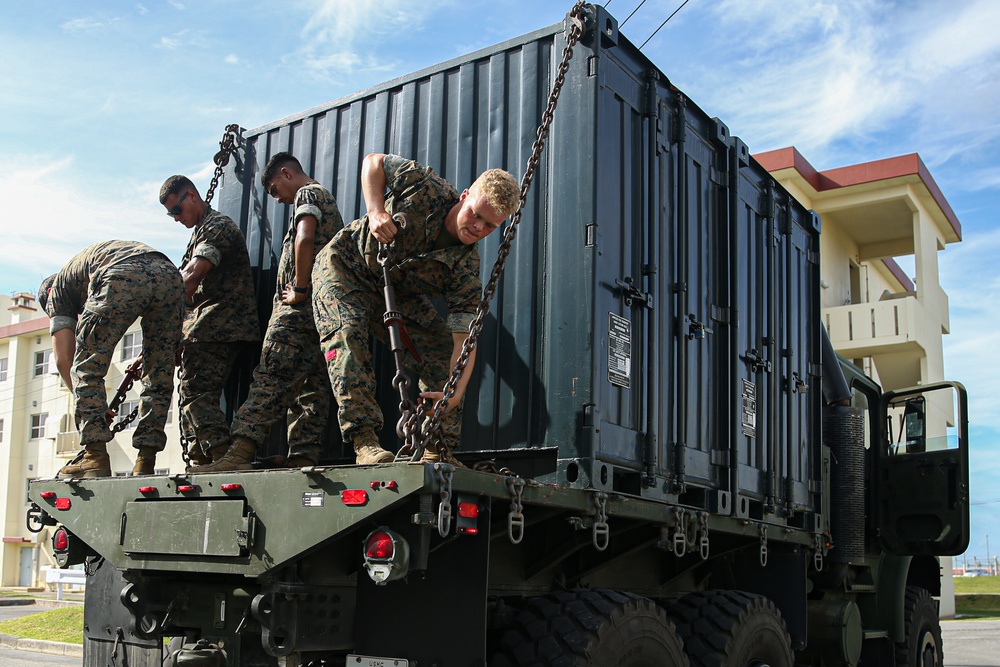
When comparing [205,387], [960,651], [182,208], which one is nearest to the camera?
[205,387]

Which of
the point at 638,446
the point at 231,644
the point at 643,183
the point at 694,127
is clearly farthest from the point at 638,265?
the point at 231,644

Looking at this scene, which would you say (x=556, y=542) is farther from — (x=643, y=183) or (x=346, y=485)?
(x=643, y=183)

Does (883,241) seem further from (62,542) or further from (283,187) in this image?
(62,542)

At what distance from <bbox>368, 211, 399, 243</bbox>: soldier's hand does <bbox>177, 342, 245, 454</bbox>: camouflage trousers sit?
176 centimetres

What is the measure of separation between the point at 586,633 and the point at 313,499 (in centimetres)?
125

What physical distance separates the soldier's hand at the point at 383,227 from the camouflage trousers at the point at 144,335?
1572 millimetres

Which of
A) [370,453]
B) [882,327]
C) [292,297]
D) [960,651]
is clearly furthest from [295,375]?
[882,327]

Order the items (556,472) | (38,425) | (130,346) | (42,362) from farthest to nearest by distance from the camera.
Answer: (38,425), (42,362), (130,346), (556,472)

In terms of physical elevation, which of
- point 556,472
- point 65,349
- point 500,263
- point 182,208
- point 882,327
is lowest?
point 556,472

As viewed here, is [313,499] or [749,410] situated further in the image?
[749,410]

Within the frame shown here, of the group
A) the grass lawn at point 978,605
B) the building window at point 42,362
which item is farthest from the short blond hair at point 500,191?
the building window at point 42,362

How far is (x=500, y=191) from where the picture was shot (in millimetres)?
4277

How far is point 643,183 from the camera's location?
208 inches

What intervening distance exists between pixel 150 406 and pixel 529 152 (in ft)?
7.93
